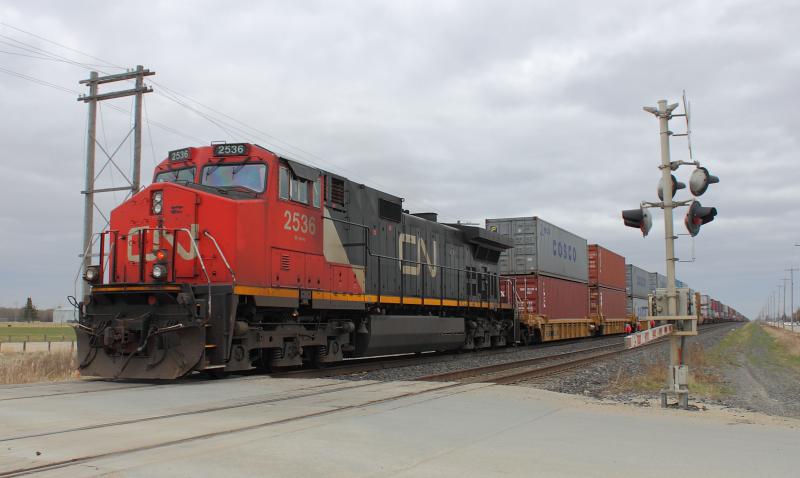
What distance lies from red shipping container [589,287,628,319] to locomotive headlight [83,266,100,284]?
2571 cm

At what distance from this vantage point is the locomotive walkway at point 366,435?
5.05 m

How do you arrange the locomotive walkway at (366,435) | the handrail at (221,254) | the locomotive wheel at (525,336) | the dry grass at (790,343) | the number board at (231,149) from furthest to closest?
the dry grass at (790,343)
the locomotive wheel at (525,336)
the number board at (231,149)
the handrail at (221,254)
the locomotive walkway at (366,435)

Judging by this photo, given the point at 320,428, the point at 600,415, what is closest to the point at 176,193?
the point at 320,428

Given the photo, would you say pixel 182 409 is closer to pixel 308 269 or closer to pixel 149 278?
pixel 149 278

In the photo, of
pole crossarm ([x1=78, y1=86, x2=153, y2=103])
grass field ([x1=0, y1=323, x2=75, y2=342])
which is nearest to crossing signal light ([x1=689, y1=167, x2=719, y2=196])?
pole crossarm ([x1=78, y1=86, x2=153, y2=103])

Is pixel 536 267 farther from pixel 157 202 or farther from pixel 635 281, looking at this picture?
pixel 635 281

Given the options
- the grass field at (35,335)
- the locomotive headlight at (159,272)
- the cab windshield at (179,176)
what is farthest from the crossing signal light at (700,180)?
the grass field at (35,335)

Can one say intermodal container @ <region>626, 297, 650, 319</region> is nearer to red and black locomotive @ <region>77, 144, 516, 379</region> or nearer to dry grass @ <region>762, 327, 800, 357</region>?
dry grass @ <region>762, 327, 800, 357</region>

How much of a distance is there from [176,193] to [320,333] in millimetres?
4025

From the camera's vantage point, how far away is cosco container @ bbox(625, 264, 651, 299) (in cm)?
Answer: 4328

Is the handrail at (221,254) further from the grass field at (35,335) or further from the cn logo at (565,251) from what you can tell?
the grass field at (35,335)

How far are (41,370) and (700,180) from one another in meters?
12.8

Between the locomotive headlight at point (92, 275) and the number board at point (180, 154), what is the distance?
2427 millimetres

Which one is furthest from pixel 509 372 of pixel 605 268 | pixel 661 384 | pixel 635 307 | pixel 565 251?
pixel 635 307
